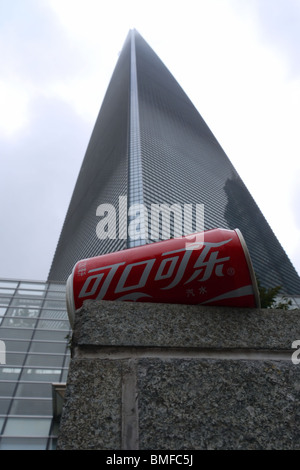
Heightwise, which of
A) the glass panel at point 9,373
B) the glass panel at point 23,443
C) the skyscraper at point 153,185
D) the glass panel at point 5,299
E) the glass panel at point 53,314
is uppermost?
the skyscraper at point 153,185

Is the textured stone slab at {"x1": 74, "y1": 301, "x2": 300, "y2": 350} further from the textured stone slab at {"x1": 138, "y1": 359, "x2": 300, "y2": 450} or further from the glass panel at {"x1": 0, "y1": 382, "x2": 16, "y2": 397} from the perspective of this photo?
the glass panel at {"x1": 0, "y1": 382, "x2": 16, "y2": 397}

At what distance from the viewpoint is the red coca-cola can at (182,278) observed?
86.4 inches

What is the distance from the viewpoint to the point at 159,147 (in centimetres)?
6550

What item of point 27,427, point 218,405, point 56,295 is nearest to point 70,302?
point 218,405

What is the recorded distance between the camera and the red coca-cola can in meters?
2.19

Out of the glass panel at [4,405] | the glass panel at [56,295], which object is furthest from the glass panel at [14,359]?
the glass panel at [56,295]

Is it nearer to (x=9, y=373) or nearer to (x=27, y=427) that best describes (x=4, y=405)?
(x=27, y=427)

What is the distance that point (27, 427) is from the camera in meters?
9.74

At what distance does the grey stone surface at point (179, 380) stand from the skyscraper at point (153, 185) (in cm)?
3792

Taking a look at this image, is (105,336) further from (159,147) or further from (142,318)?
(159,147)

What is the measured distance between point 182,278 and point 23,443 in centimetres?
947

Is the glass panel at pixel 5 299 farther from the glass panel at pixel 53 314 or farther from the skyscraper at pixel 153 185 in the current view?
the skyscraper at pixel 153 185

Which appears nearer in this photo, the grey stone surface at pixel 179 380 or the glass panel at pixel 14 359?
the grey stone surface at pixel 179 380

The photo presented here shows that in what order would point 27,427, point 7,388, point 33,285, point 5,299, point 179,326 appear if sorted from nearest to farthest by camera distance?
point 179,326
point 27,427
point 7,388
point 5,299
point 33,285
